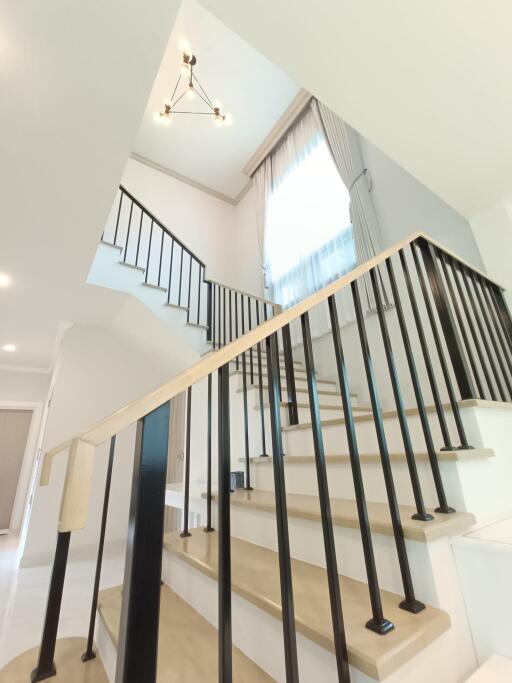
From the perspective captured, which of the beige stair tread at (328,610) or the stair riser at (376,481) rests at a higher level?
the stair riser at (376,481)

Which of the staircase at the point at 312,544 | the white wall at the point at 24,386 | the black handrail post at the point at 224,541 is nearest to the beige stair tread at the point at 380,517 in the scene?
the staircase at the point at 312,544

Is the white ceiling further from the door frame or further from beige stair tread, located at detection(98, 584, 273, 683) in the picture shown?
beige stair tread, located at detection(98, 584, 273, 683)

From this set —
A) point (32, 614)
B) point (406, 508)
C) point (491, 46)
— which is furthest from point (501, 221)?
point (32, 614)

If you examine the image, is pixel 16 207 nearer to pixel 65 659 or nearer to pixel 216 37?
pixel 65 659

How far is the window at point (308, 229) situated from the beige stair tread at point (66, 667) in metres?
3.35

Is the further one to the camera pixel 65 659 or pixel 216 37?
pixel 216 37

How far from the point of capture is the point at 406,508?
1.08 metres

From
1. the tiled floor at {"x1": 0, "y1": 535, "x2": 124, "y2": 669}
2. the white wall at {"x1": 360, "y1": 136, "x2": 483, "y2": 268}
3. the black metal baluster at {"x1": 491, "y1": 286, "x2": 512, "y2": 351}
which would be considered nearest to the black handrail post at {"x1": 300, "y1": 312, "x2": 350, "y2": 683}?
the black metal baluster at {"x1": 491, "y1": 286, "x2": 512, "y2": 351}

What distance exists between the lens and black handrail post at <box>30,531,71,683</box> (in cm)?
108

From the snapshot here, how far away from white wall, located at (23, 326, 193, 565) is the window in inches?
73.4

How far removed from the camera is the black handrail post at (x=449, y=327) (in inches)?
51.1

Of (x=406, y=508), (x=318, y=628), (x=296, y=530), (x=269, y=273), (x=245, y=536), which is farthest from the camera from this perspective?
(x=269, y=273)

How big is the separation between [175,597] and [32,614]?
1688 mm

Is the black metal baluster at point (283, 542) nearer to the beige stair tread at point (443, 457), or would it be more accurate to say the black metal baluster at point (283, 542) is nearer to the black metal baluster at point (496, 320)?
the beige stair tread at point (443, 457)
